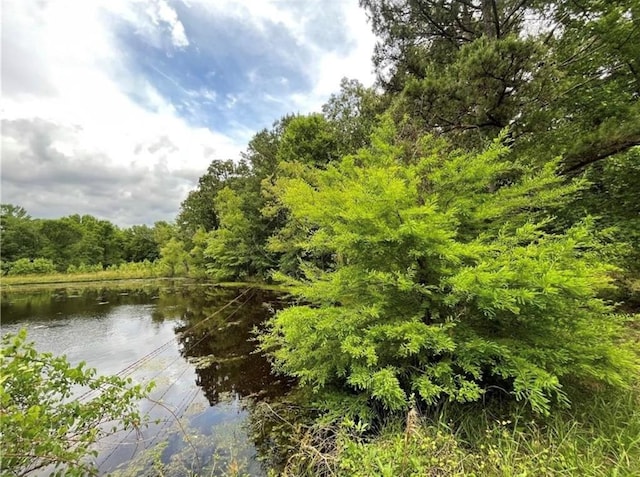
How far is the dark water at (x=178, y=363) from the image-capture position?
143 inches

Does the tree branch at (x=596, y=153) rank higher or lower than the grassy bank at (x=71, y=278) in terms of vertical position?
higher

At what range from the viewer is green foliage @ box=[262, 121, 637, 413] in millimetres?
2670

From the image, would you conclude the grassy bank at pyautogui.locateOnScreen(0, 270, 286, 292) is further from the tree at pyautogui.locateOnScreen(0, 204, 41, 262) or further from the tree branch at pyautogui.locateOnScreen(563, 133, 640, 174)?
the tree branch at pyautogui.locateOnScreen(563, 133, 640, 174)

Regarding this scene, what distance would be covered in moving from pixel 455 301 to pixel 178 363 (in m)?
6.31

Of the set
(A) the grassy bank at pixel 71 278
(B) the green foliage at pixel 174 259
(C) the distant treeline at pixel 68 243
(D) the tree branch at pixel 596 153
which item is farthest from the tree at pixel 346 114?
(C) the distant treeline at pixel 68 243

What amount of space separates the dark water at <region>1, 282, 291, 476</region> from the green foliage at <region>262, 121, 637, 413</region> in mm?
1404

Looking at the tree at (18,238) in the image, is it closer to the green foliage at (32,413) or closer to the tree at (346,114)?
the tree at (346,114)

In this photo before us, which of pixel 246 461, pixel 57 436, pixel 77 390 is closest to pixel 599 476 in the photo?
pixel 246 461

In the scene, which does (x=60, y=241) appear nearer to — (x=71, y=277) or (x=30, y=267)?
(x=30, y=267)

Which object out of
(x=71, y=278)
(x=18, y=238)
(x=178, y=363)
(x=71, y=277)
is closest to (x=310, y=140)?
(x=178, y=363)

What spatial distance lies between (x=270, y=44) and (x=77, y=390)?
327 inches

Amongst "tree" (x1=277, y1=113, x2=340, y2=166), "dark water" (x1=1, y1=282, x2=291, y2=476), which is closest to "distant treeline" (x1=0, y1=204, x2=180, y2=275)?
"dark water" (x1=1, y1=282, x2=291, y2=476)

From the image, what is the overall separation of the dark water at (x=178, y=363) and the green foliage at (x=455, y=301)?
140cm

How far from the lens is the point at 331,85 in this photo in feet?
49.8
